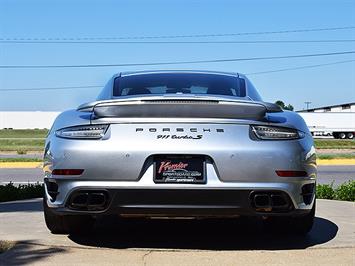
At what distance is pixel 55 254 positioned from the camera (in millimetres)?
4211

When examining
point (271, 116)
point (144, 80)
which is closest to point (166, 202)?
point (271, 116)

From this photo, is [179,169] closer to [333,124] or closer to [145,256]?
[145,256]

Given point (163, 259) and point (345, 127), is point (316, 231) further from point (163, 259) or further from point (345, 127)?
point (345, 127)

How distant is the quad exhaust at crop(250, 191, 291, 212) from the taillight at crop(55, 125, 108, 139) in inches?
46.3

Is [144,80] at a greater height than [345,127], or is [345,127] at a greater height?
[144,80]

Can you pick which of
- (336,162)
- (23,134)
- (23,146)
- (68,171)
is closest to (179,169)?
(68,171)

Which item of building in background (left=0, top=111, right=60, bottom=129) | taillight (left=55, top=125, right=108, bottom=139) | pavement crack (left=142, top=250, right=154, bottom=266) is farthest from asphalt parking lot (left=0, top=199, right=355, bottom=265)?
building in background (left=0, top=111, right=60, bottom=129)

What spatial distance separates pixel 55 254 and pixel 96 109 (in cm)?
112

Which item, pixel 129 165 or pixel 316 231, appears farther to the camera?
pixel 316 231

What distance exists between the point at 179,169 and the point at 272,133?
2.40ft

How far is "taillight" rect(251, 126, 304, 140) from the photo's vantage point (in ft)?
13.5

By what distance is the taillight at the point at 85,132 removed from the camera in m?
4.12

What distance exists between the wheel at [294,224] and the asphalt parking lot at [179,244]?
7cm

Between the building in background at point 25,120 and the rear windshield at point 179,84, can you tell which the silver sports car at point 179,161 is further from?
the building in background at point 25,120
